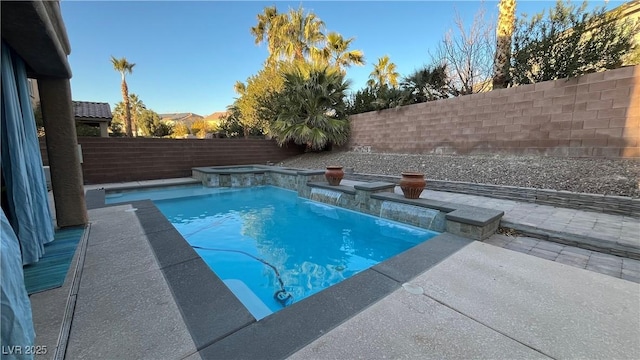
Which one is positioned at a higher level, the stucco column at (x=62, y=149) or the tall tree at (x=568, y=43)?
the tall tree at (x=568, y=43)

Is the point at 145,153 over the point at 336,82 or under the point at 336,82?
under

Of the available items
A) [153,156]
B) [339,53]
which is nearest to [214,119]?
[339,53]

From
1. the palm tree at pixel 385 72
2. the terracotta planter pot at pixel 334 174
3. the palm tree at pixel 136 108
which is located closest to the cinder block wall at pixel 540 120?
A: the terracotta planter pot at pixel 334 174

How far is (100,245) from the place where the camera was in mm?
2848

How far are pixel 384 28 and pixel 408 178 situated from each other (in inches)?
323

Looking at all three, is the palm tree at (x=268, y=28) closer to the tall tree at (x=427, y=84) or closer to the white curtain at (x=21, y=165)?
the tall tree at (x=427, y=84)

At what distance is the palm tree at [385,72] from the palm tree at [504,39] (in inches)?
423

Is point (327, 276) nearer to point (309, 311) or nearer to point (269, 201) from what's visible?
point (309, 311)

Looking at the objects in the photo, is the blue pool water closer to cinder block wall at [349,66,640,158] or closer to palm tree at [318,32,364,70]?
cinder block wall at [349,66,640,158]

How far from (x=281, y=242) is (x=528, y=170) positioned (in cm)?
563

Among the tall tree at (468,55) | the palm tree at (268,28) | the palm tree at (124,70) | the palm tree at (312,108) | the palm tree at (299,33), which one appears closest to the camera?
the tall tree at (468,55)

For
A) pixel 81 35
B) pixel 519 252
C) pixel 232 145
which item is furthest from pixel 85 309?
pixel 232 145

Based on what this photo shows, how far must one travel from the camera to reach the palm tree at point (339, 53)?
1478 cm

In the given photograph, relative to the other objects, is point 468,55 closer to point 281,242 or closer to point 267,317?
point 281,242
